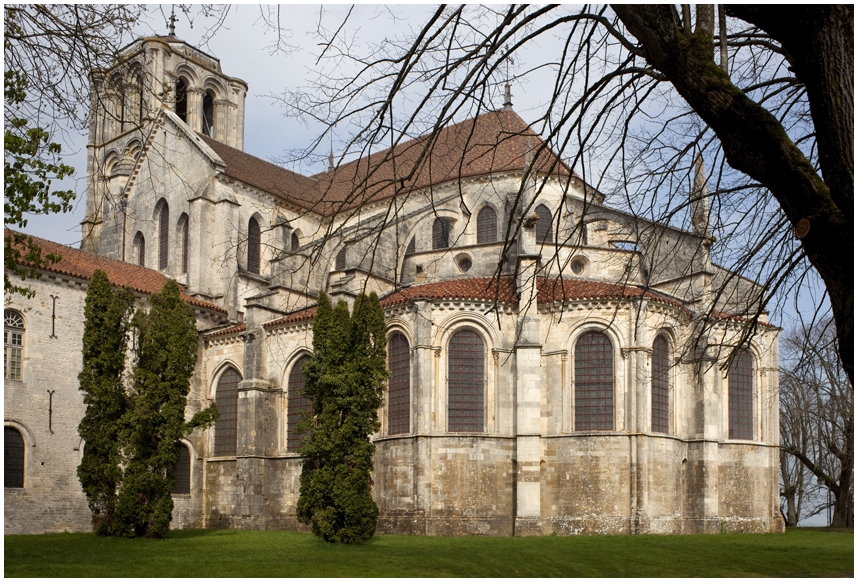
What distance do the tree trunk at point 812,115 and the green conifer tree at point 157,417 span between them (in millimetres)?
20637

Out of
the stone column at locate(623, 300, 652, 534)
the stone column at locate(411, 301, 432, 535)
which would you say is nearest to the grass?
the stone column at locate(623, 300, 652, 534)

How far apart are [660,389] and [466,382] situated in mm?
5719

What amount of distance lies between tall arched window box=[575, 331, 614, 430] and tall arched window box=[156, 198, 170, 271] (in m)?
18.9

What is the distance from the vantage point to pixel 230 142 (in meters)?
44.5

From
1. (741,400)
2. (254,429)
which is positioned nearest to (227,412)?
(254,429)

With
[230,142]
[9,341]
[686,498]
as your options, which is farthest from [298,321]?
[230,142]

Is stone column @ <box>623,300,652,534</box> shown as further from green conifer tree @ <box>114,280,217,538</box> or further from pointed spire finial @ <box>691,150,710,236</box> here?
pointed spire finial @ <box>691,150,710,236</box>

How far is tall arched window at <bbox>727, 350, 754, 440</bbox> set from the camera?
28266 mm

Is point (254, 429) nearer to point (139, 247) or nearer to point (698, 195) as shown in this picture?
point (139, 247)

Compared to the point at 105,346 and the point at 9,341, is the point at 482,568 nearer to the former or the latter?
the point at 105,346

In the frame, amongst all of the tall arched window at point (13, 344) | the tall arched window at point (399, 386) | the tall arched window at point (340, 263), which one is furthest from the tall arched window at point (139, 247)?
the tall arched window at point (399, 386)

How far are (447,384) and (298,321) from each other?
6041 mm

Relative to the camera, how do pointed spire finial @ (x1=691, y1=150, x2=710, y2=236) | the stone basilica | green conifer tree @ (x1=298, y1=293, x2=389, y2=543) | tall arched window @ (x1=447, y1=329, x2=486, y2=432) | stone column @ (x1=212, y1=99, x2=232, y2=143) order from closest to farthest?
1. pointed spire finial @ (x1=691, y1=150, x2=710, y2=236)
2. green conifer tree @ (x1=298, y1=293, x2=389, y2=543)
3. the stone basilica
4. tall arched window @ (x1=447, y1=329, x2=486, y2=432)
5. stone column @ (x1=212, y1=99, x2=232, y2=143)

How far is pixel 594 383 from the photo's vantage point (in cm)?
2630
